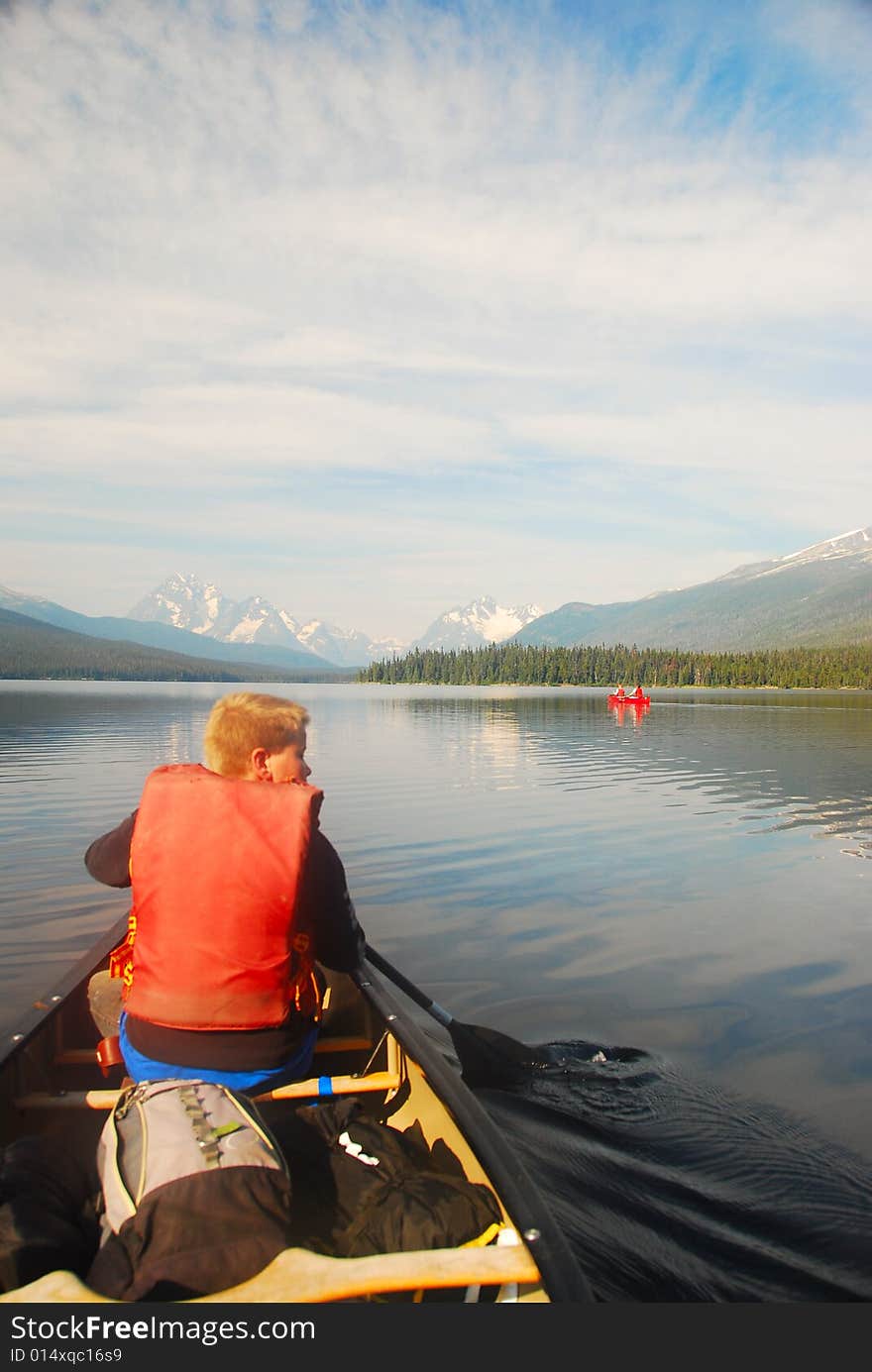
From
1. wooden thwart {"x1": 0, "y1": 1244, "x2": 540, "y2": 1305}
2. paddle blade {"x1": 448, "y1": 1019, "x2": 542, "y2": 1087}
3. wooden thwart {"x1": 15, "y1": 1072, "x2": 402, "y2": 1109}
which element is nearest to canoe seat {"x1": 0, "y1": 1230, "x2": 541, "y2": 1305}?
wooden thwart {"x1": 0, "y1": 1244, "x2": 540, "y2": 1305}

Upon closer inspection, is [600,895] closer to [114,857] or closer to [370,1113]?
[370,1113]

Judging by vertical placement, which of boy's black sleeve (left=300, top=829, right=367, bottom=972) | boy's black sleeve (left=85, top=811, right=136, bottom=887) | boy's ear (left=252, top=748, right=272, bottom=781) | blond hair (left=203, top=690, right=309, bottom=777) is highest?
blond hair (left=203, top=690, right=309, bottom=777)

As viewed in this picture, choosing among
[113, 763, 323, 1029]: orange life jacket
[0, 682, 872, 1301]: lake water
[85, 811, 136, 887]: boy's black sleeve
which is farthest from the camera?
[0, 682, 872, 1301]: lake water

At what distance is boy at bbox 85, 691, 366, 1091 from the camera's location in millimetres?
4719

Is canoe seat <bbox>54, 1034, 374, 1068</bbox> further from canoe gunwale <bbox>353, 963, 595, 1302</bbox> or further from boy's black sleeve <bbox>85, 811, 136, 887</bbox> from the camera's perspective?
boy's black sleeve <bbox>85, 811, 136, 887</bbox>

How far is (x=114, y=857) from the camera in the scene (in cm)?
506

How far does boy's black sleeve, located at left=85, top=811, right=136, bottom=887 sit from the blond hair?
598 mm

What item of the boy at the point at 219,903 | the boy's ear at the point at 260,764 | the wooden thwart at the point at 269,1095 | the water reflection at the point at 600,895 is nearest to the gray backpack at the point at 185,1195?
the boy at the point at 219,903

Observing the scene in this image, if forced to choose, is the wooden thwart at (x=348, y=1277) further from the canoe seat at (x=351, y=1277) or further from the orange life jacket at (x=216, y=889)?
the orange life jacket at (x=216, y=889)

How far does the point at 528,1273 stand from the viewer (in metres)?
3.65

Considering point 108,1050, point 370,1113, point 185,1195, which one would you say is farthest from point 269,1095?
point 108,1050

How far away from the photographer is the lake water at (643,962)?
19.9ft

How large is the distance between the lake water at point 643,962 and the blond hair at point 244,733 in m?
3.80

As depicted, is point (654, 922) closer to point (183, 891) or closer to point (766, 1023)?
point (766, 1023)
